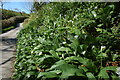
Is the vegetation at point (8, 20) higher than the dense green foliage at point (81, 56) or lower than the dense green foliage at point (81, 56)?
higher

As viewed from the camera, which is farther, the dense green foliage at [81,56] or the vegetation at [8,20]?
the vegetation at [8,20]

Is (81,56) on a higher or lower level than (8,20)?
lower

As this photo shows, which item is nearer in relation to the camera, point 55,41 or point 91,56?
point 91,56

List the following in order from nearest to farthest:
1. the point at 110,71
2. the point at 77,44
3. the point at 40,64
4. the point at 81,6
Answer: the point at 110,71 < the point at 77,44 < the point at 40,64 < the point at 81,6

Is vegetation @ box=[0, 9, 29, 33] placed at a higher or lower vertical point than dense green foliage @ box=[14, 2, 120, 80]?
higher

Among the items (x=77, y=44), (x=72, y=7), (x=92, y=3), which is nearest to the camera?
(x=77, y=44)

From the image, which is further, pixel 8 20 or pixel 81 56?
pixel 8 20

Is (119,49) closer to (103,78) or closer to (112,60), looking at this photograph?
(112,60)

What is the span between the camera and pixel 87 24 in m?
2.68

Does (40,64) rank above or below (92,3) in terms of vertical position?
below

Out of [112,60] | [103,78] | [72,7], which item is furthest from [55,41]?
[72,7]

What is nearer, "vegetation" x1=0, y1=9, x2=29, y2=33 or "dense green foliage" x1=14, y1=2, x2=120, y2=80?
"dense green foliage" x1=14, y1=2, x2=120, y2=80

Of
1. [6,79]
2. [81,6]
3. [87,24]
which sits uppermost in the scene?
[81,6]

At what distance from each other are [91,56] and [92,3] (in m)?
1.74
